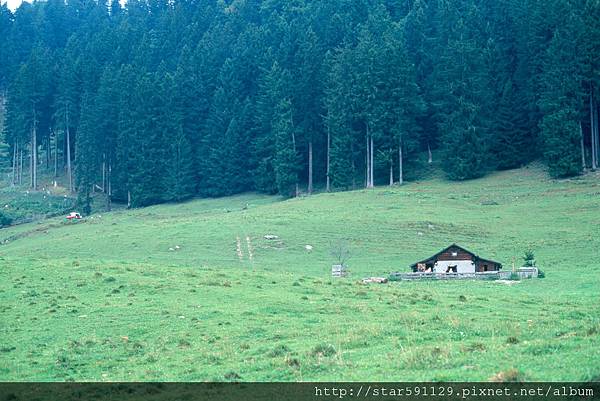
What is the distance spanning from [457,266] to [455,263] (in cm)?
21

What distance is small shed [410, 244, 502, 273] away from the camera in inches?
1886

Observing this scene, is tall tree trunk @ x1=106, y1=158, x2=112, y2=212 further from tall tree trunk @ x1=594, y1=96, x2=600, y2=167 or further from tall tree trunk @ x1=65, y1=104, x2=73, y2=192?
tall tree trunk @ x1=594, y1=96, x2=600, y2=167

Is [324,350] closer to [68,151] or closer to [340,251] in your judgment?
[340,251]

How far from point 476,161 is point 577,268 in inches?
1390

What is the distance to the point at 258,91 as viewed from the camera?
100562 millimetres

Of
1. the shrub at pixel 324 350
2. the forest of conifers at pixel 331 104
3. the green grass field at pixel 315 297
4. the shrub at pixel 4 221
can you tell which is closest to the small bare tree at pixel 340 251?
the green grass field at pixel 315 297

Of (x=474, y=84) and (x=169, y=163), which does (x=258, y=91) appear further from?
(x=474, y=84)

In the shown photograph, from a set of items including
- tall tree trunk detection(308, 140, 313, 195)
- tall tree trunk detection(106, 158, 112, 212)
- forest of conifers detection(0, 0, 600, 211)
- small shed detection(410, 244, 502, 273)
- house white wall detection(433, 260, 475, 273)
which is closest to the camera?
small shed detection(410, 244, 502, 273)

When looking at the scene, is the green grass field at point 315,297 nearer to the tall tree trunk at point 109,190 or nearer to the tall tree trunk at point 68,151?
the tall tree trunk at point 109,190

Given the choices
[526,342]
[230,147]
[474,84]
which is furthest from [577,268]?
[230,147]

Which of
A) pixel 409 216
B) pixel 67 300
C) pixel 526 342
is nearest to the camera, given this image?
pixel 526 342

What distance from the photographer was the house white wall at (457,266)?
4806 centimetres

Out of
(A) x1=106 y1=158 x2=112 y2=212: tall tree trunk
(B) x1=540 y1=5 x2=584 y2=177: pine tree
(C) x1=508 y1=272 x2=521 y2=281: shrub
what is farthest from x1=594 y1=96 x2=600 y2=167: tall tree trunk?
(A) x1=106 y1=158 x2=112 y2=212: tall tree trunk

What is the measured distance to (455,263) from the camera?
4838 centimetres
